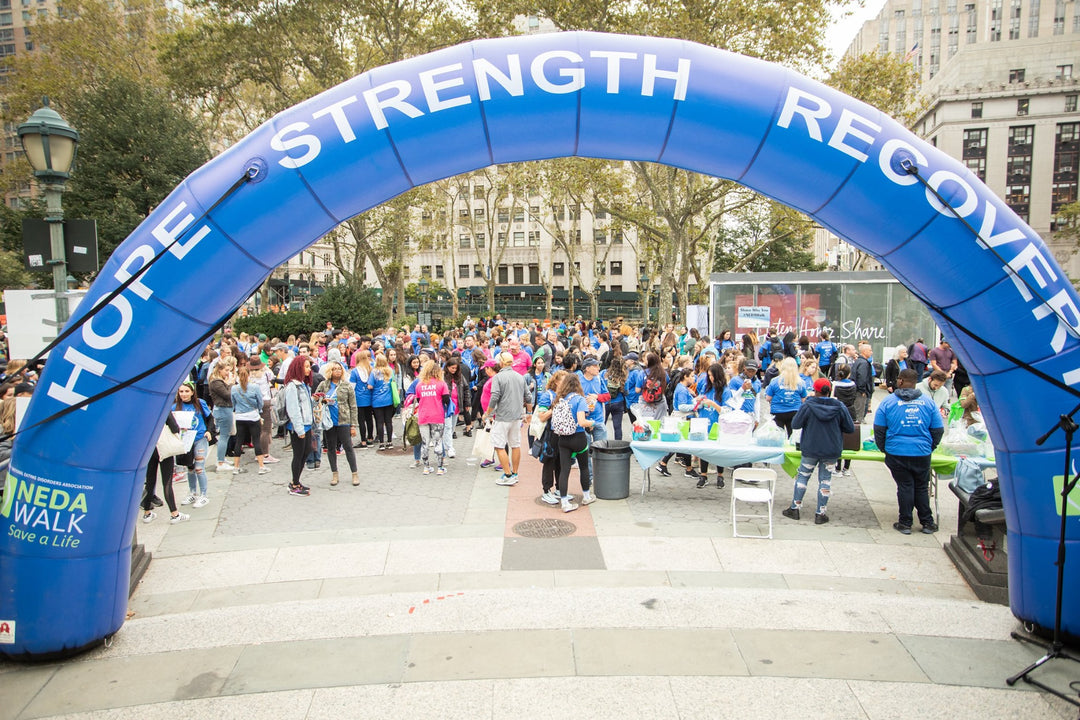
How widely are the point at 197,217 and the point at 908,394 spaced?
7066mm

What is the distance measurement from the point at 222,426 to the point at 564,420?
5510 millimetres

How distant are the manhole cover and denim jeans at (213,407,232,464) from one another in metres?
5.14

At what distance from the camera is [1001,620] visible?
555 cm

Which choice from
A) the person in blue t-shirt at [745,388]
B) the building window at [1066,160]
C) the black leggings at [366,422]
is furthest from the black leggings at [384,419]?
the building window at [1066,160]

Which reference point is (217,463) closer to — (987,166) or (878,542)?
(878,542)

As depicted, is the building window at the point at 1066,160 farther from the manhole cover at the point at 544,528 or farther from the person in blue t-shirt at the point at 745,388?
the manhole cover at the point at 544,528

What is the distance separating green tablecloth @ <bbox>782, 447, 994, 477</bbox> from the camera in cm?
807

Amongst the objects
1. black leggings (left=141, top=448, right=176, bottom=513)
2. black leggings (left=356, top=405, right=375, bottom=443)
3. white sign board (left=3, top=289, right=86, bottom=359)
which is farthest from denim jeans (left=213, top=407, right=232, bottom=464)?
white sign board (left=3, top=289, right=86, bottom=359)

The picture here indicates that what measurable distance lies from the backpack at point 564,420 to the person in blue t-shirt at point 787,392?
353 centimetres

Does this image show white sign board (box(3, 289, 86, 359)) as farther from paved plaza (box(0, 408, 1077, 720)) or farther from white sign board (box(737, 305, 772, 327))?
white sign board (box(737, 305, 772, 327))

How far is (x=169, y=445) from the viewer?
7.91 metres

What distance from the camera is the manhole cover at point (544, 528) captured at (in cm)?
773

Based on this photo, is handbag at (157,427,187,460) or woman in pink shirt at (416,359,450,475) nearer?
handbag at (157,427,187,460)

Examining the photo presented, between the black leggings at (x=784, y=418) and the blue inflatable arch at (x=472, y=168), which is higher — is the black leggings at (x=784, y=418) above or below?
below
